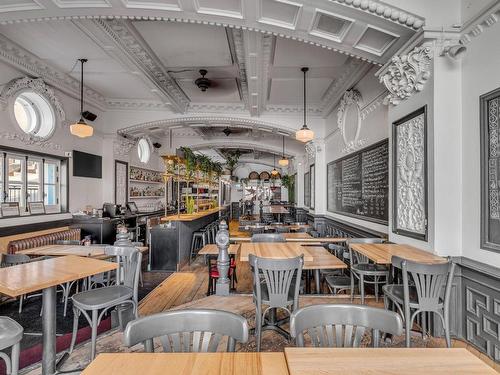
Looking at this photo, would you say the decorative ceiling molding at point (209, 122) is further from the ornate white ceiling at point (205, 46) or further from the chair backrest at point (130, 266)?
the chair backrest at point (130, 266)

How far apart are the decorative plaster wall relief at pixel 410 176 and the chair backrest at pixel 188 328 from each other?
257cm

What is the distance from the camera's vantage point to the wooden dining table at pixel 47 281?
209cm

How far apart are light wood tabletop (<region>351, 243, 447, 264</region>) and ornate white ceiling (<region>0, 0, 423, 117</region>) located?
2.26m

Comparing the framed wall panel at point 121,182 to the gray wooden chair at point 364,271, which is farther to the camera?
the framed wall panel at point 121,182

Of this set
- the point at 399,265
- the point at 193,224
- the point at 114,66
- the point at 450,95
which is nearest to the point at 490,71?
the point at 450,95

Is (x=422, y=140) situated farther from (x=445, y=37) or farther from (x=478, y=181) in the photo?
(x=445, y=37)

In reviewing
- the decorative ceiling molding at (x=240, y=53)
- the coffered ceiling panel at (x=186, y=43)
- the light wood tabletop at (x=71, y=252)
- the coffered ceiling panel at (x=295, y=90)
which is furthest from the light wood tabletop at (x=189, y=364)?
the coffered ceiling panel at (x=295, y=90)

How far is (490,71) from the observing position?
2.54m

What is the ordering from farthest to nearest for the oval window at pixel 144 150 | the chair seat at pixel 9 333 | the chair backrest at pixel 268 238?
the oval window at pixel 144 150
the chair backrest at pixel 268 238
the chair seat at pixel 9 333

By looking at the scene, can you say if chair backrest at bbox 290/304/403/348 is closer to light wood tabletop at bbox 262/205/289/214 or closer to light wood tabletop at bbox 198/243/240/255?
light wood tabletop at bbox 198/243/240/255

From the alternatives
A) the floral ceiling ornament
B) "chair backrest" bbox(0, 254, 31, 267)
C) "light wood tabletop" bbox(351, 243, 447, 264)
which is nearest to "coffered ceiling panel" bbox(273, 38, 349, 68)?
the floral ceiling ornament

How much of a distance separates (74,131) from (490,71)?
5874mm

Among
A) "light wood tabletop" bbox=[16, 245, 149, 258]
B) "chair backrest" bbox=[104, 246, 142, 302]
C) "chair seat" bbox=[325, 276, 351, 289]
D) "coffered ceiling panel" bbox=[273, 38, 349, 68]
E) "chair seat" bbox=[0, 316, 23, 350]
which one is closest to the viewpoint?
"chair seat" bbox=[0, 316, 23, 350]

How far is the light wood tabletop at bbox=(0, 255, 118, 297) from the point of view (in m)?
2.04
